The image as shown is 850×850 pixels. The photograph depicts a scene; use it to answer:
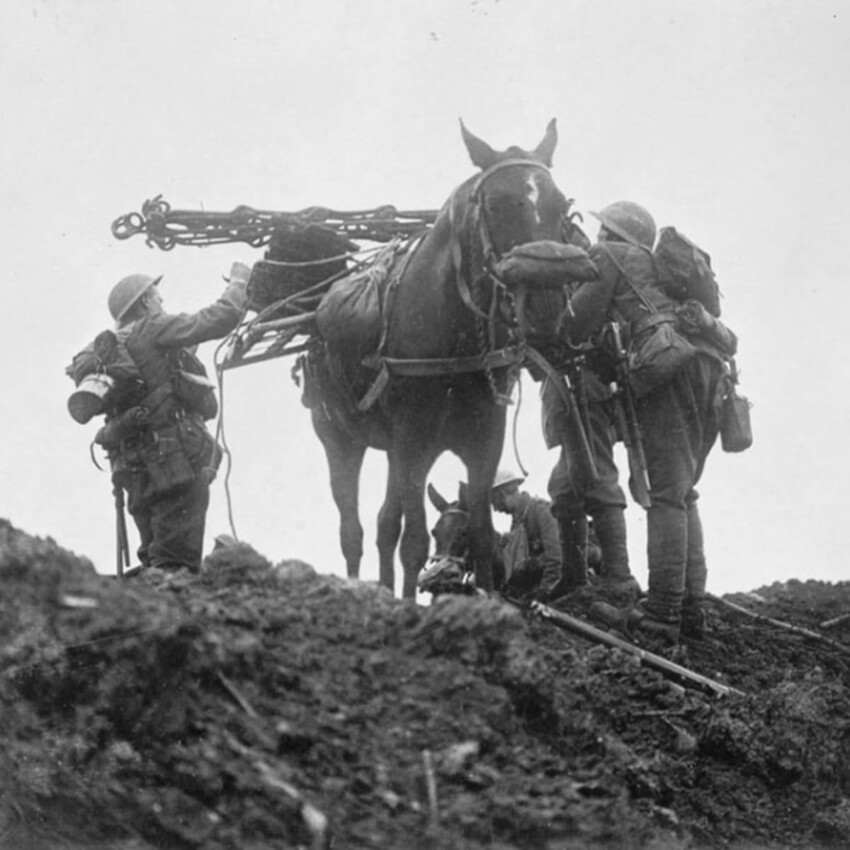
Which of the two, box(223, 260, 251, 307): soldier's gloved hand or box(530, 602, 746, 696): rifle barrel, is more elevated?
box(223, 260, 251, 307): soldier's gloved hand

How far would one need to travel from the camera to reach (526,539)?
10.2 meters

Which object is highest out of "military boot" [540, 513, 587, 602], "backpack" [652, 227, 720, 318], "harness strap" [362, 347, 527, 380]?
"backpack" [652, 227, 720, 318]

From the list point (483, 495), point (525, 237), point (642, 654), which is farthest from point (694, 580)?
point (525, 237)

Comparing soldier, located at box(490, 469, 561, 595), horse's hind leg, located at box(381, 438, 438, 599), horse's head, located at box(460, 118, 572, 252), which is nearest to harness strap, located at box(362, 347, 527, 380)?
horse's hind leg, located at box(381, 438, 438, 599)

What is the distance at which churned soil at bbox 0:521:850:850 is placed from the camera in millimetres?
3842

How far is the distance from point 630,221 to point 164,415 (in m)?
3.48

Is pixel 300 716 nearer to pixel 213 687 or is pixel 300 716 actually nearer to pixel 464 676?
pixel 213 687

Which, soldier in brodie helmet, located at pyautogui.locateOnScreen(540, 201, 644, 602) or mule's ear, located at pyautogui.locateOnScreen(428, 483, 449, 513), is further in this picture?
mule's ear, located at pyautogui.locateOnScreen(428, 483, 449, 513)

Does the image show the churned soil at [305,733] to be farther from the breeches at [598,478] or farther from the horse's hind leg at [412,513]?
the breeches at [598,478]

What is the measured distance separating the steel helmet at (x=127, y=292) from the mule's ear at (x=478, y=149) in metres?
3.00

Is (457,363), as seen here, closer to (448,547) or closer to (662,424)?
(662,424)

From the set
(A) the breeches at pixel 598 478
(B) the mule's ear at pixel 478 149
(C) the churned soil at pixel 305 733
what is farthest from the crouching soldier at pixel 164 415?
(C) the churned soil at pixel 305 733

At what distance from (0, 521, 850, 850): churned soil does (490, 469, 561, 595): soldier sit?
11.8ft

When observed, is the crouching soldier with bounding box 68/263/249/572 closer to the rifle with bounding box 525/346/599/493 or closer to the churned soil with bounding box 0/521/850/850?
the rifle with bounding box 525/346/599/493
